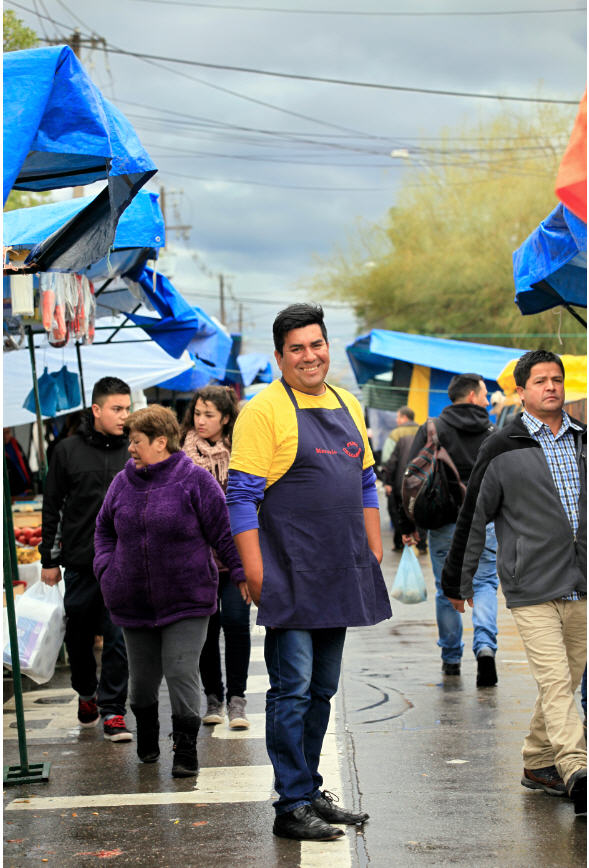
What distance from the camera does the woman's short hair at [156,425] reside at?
591 cm

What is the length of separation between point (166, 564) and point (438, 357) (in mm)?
19134

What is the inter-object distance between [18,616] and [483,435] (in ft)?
11.2

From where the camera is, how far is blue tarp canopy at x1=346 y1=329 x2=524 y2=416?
24.0 meters

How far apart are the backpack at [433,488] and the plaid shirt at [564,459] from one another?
99.2 inches

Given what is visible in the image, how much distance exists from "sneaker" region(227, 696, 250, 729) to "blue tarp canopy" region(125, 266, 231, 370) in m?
3.38

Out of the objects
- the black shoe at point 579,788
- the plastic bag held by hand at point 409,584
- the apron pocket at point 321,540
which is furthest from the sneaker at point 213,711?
the black shoe at point 579,788

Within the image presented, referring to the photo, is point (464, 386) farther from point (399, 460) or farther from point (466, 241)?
point (466, 241)

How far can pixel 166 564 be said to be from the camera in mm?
5789

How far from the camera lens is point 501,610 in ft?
38.7

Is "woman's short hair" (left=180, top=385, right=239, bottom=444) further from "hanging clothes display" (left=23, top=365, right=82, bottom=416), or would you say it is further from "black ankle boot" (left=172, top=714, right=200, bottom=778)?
"hanging clothes display" (left=23, top=365, right=82, bottom=416)

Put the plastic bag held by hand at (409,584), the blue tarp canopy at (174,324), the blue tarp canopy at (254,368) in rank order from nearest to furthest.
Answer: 1. the plastic bag held by hand at (409,584)
2. the blue tarp canopy at (174,324)
3. the blue tarp canopy at (254,368)

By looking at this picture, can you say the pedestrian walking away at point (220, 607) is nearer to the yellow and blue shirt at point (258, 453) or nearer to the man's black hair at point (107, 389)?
the man's black hair at point (107, 389)

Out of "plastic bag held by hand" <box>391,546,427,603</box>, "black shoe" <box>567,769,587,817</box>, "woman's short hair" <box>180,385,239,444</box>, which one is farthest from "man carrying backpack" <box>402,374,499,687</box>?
"black shoe" <box>567,769,587,817</box>

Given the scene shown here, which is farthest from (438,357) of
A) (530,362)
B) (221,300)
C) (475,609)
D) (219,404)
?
(221,300)
